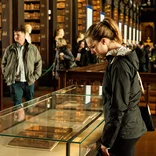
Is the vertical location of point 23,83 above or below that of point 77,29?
below

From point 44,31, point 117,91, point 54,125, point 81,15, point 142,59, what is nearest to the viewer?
point 117,91

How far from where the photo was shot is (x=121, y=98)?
191 centimetres

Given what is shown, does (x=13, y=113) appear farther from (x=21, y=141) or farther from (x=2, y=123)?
(x=21, y=141)

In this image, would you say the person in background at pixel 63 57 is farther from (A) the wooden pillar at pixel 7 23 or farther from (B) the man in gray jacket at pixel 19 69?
(B) the man in gray jacket at pixel 19 69

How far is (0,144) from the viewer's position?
6.82ft

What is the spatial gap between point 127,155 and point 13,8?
19.6ft

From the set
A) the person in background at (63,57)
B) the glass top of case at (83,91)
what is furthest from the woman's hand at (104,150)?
the person in background at (63,57)

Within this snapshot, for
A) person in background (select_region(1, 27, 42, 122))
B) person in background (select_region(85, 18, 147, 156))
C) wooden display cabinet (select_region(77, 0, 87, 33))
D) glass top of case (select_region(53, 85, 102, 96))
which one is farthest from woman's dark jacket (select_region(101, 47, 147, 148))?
wooden display cabinet (select_region(77, 0, 87, 33))

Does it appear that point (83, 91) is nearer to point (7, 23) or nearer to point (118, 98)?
point (118, 98)

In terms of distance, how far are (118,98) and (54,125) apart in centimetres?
60

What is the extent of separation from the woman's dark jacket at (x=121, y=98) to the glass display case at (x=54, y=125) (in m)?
0.15

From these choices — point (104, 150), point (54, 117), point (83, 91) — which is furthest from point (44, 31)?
point (104, 150)

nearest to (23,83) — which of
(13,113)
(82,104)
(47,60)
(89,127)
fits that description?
(82,104)

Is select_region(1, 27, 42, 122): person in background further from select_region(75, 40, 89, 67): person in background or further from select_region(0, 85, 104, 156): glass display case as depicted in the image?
select_region(75, 40, 89, 67): person in background
